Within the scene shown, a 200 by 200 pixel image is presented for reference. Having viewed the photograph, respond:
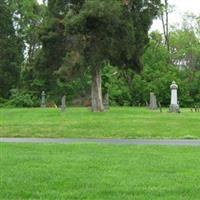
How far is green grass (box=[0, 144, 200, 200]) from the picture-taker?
29.8ft

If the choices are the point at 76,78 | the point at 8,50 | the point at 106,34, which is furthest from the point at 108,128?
the point at 8,50

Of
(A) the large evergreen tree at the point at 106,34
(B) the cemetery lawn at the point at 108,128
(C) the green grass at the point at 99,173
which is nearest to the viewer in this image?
(C) the green grass at the point at 99,173

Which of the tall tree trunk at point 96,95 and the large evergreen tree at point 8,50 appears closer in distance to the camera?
the tall tree trunk at point 96,95

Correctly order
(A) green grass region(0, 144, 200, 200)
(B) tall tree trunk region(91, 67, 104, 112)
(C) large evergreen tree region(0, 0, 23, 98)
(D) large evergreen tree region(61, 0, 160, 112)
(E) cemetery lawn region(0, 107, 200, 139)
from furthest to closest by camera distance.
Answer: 1. (C) large evergreen tree region(0, 0, 23, 98)
2. (B) tall tree trunk region(91, 67, 104, 112)
3. (D) large evergreen tree region(61, 0, 160, 112)
4. (E) cemetery lawn region(0, 107, 200, 139)
5. (A) green grass region(0, 144, 200, 200)

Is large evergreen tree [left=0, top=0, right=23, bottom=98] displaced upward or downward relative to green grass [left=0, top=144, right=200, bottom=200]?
upward

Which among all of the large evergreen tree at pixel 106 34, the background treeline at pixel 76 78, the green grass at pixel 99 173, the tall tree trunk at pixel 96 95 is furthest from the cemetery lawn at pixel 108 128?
the background treeline at pixel 76 78

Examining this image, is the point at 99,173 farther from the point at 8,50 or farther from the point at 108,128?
the point at 8,50

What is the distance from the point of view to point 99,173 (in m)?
11.4

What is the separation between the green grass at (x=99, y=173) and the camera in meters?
9.07

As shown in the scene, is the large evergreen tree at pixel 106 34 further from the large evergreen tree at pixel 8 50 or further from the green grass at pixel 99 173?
the large evergreen tree at pixel 8 50

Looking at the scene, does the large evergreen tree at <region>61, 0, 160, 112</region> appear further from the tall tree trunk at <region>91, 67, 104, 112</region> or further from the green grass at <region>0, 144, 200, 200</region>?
the green grass at <region>0, 144, 200, 200</region>

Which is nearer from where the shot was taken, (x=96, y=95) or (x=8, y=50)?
(x=96, y=95)

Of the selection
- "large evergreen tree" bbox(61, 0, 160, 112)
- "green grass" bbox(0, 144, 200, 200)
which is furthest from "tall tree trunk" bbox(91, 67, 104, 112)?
"green grass" bbox(0, 144, 200, 200)

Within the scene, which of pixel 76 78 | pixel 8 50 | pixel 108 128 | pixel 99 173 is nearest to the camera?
pixel 99 173
